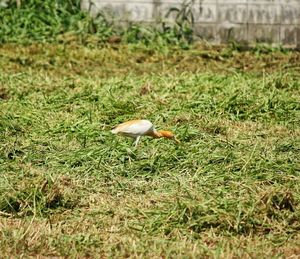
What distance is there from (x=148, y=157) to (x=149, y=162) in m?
0.17

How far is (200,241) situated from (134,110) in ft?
11.2

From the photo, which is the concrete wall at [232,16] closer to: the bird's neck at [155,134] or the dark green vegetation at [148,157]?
the dark green vegetation at [148,157]

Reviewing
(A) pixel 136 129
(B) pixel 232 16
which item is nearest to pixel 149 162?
(A) pixel 136 129

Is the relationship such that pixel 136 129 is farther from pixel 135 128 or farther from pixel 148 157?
pixel 148 157

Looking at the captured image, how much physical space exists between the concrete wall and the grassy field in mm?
1457

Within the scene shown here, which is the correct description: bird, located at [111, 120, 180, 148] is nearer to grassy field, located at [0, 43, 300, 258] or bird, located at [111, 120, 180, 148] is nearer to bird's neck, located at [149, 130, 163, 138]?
bird's neck, located at [149, 130, 163, 138]

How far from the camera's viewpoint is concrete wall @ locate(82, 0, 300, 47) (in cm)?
1216

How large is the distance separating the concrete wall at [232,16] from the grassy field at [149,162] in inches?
57.4

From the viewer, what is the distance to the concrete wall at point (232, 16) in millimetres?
12164

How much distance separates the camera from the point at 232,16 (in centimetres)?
1223

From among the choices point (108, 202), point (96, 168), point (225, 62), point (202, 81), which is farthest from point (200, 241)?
point (225, 62)

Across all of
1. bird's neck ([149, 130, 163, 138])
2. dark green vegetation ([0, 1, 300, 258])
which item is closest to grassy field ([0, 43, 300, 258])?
dark green vegetation ([0, 1, 300, 258])

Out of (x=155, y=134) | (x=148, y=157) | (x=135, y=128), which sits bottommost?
(x=148, y=157)

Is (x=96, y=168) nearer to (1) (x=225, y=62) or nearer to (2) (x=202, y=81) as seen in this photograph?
(2) (x=202, y=81)
